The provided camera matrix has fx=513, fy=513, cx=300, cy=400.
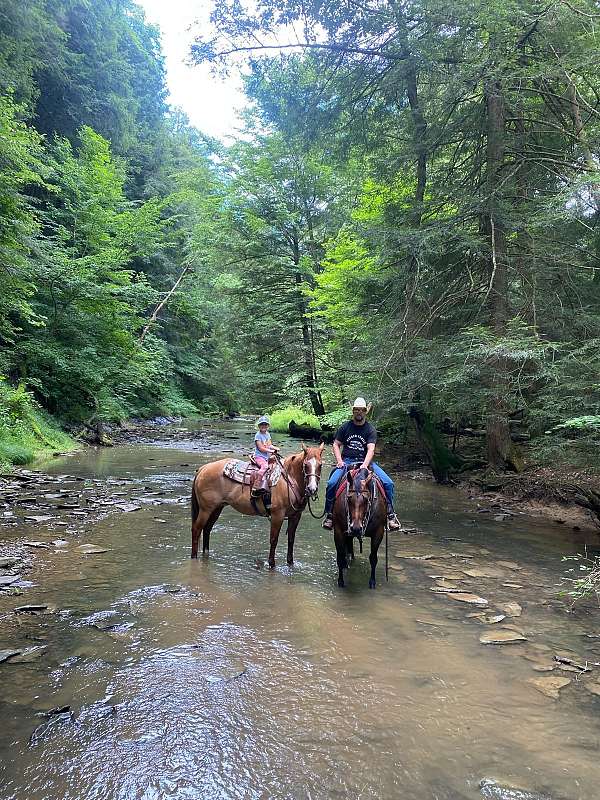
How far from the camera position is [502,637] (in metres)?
5.50

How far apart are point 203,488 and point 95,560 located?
185 cm

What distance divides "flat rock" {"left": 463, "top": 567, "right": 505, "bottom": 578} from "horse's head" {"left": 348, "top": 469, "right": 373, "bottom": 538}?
2.03 metres

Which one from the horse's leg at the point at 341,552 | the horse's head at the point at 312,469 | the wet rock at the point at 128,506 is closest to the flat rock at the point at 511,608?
the horse's leg at the point at 341,552

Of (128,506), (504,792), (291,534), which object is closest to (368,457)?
(291,534)

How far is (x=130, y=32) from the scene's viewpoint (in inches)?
1288

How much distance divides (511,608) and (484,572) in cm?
143

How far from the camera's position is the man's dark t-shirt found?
7.92 m

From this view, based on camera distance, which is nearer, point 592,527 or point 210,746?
point 210,746

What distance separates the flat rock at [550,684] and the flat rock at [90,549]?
590 cm

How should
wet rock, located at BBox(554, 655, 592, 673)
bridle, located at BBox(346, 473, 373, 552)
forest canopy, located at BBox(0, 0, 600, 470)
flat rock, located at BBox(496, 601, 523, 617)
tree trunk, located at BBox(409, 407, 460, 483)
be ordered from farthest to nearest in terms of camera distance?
tree trunk, located at BBox(409, 407, 460, 483)
forest canopy, located at BBox(0, 0, 600, 470)
bridle, located at BBox(346, 473, 373, 552)
flat rock, located at BBox(496, 601, 523, 617)
wet rock, located at BBox(554, 655, 592, 673)

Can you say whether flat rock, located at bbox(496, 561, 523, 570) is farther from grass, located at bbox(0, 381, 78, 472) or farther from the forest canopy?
grass, located at bbox(0, 381, 78, 472)

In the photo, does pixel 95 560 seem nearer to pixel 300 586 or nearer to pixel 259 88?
pixel 300 586

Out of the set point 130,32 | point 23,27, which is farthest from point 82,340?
point 130,32

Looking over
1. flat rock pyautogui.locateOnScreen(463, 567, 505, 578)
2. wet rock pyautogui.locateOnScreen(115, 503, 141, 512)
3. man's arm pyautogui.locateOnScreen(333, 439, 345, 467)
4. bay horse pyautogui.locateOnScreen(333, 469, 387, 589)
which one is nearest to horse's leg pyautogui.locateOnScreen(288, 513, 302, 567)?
bay horse pyautogui.locateOnScreen(333, 469, 387, 589)
